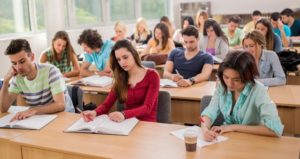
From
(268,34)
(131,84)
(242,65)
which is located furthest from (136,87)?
(268,34)

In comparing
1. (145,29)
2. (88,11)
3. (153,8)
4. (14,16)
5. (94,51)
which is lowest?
(94,51)

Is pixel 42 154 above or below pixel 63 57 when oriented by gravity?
below

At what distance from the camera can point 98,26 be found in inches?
310

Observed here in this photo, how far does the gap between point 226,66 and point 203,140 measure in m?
0.44

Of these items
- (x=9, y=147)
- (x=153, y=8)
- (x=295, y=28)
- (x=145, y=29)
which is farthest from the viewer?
(x=153, y=8)

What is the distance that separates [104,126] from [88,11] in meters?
5.98

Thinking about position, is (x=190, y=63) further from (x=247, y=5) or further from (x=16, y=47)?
(x=247, y=5)

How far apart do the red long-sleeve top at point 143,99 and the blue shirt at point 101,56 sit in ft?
5.50

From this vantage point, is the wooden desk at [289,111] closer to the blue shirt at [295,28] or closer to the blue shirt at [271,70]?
the blue shirt at [271,70]

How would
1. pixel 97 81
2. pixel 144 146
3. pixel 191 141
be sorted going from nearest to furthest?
pixel 191 141
pixel 144 146
pixel 97 81

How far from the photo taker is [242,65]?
1.98m

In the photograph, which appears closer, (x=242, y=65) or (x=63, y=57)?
(x=242, y=65)

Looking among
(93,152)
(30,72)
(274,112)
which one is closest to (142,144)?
(93,152)

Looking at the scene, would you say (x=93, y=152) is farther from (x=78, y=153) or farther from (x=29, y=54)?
(x=29, y=54)
